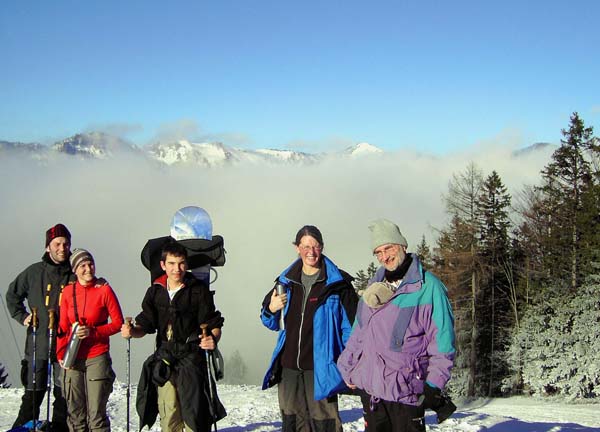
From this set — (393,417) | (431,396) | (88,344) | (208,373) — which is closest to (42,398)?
(88,344)

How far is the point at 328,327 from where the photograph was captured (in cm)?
550

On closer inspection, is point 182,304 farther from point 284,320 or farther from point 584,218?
point 584,218

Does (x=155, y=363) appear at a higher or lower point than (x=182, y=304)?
lower

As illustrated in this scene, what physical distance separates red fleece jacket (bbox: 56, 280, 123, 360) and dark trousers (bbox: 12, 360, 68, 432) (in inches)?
15.1

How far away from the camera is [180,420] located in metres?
5.41

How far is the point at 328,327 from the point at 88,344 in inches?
88.9

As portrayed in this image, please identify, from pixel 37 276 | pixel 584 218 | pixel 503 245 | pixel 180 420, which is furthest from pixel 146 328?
pixel 503 245

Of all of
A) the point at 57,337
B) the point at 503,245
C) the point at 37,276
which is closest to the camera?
the point at 57,337

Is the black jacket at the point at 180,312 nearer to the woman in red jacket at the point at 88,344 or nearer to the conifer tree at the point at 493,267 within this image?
the woman in red jacket at the point at 88,344

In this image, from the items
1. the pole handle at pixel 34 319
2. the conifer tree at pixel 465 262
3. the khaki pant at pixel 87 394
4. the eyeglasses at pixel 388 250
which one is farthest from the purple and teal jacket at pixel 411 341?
the conifer tree at pixel 465 262

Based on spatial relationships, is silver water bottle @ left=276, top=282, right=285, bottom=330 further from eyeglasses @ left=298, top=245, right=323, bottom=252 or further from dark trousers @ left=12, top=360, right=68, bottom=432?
dark trousers @ left=12, top=360, right=68, bottom=432

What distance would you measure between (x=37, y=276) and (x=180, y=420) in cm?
241

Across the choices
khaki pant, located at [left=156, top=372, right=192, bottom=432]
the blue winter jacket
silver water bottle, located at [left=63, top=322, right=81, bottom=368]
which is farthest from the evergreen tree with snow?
silver water bottle, located at [left=63, top=322, right=81, bottom=368]

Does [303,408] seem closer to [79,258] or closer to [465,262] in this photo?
[79,258]
